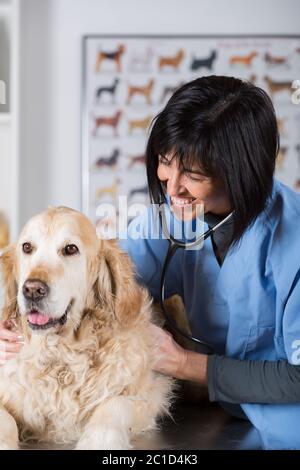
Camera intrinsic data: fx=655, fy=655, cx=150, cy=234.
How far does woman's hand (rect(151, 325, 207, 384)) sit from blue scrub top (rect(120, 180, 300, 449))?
0.33 ft

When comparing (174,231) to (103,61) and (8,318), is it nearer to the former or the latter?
(8,318)

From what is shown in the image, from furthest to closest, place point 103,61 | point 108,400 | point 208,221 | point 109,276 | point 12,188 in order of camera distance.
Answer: point 103,61 < point 12,188 < point 208,221 < point 109,276 < point 108,400

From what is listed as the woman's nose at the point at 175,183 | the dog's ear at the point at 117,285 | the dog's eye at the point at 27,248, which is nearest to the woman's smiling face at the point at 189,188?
the woman's nose at the point at 175,183

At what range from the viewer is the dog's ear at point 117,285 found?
125cm

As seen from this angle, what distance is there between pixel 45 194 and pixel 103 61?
67 centimetres

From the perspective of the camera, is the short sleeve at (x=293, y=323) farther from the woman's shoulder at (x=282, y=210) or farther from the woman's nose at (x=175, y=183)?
the woman's nose at (x=175, y=183)

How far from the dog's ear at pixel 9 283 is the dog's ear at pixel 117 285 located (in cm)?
16

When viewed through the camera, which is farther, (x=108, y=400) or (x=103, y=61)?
(x=103, y=61)

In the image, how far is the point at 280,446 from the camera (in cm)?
119

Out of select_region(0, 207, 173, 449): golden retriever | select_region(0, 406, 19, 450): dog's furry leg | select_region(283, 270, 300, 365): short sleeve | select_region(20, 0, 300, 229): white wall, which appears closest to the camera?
select_region(0, 406, 19, 450): dog's furry leg

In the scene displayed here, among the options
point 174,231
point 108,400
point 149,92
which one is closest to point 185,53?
point 149,92

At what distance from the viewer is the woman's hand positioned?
127 centimetres

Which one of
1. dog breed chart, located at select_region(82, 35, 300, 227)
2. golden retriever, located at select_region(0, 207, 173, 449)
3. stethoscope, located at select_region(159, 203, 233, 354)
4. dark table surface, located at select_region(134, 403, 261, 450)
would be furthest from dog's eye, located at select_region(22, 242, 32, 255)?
dog breed chart, located at select_region(82, 35, 300, 227)

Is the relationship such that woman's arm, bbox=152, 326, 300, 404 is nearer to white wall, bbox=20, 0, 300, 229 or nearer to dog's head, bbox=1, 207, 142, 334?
dog's head, bbox=1, 207, 142, 334
